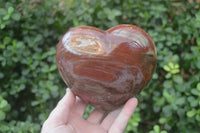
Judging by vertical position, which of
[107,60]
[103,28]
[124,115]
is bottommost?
[124,115]

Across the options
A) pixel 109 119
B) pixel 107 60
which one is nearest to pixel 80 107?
pixel 109 119

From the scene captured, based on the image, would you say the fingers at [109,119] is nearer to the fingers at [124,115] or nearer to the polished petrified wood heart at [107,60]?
the fingers at [124,115]

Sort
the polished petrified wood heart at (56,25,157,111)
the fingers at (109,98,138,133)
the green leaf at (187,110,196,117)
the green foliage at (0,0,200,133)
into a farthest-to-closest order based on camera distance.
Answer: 1. the green foliage at (0,0,200,133)
2. the green leaf at (187,110,196,117)
3. the fingers at (109,98,138,133)
4. the polished petrified wood heart at (56,25,157,111)

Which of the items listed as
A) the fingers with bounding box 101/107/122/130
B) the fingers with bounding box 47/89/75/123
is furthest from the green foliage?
the fingers with bounding box 47/89/75/123

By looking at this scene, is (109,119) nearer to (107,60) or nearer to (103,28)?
(107,60)

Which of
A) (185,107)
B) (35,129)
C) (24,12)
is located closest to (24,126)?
(35,129)

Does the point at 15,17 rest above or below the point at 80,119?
above

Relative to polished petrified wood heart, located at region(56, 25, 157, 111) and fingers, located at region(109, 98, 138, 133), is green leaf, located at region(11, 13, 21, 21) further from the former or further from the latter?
fingers, located at region(109, 98, 138, 133)
